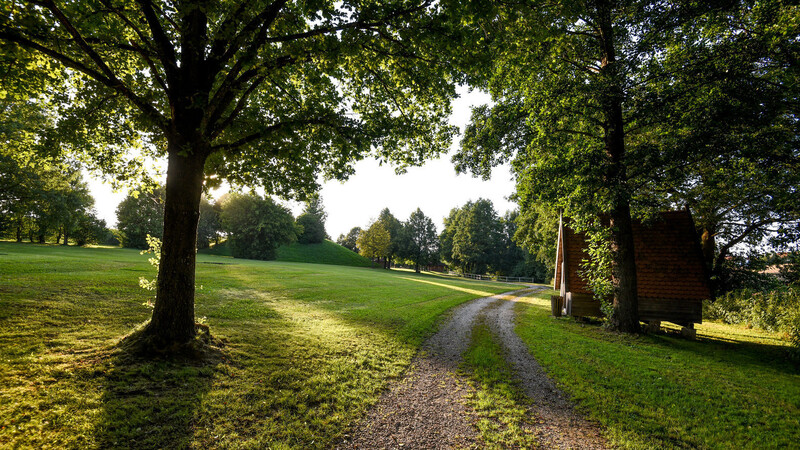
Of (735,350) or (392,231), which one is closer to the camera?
(735,350)

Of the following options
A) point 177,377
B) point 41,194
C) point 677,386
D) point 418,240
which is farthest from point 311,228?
point 677,386

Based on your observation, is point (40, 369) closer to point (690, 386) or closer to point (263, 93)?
point (263, 93)

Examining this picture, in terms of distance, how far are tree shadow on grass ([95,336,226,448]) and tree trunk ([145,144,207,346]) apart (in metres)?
0.66

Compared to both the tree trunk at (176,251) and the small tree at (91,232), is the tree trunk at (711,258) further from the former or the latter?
the small tree at (91,232)

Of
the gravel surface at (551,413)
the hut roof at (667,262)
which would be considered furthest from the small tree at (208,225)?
the hut roof at (667,262)

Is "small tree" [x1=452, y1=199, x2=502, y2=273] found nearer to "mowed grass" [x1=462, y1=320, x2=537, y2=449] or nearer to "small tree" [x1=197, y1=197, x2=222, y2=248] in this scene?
"mowed grass" [x1=462, y1=320, x2=537, y2=449]

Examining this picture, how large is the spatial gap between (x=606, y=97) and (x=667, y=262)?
9589mm

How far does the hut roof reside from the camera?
13641mm

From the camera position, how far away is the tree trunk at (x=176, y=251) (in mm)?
6402

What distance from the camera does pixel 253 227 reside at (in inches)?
2152

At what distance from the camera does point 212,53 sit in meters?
6.35

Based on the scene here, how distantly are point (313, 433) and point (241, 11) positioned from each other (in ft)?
25.9

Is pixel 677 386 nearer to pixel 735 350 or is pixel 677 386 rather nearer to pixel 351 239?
pixel 735 350

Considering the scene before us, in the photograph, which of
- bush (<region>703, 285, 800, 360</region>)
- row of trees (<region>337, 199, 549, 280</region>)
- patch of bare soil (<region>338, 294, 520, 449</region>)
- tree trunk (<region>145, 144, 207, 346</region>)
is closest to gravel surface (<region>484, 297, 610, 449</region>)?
patch of bare soil (<region>338, 294, 520, 449</region>)
